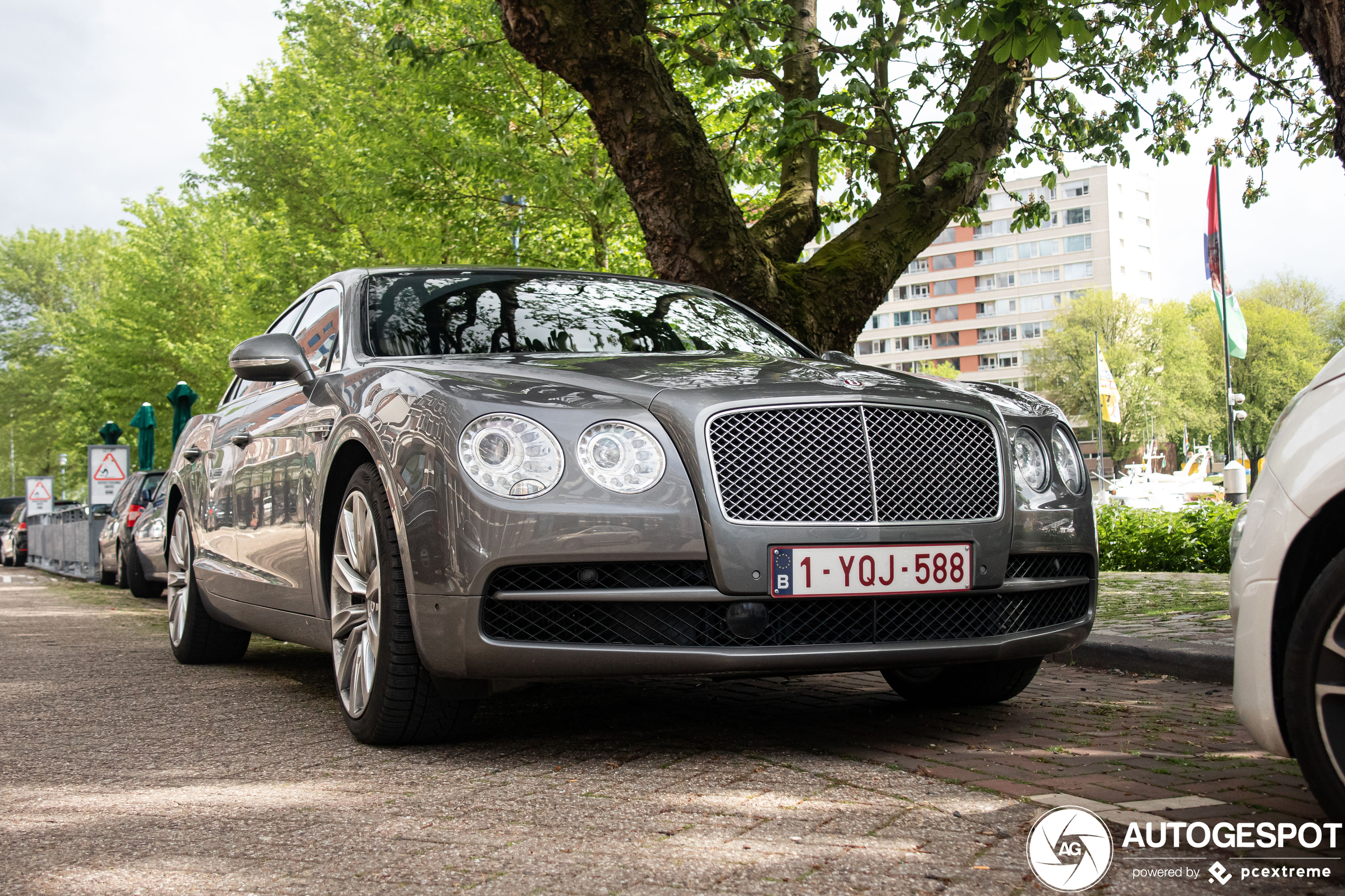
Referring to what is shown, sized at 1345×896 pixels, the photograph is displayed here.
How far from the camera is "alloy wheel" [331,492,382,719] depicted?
3824 millimetres

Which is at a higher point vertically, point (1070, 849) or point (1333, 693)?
point (1333, 693)

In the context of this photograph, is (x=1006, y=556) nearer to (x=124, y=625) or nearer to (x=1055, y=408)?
(x=1055, y=408)

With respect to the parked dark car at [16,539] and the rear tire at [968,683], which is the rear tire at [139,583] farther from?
the parked dark car at [16,539]

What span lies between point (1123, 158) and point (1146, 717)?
866 centimetres

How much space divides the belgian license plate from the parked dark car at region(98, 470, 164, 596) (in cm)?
1217

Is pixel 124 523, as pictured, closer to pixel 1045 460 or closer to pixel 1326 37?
pixel 1045 460

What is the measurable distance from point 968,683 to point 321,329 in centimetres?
290

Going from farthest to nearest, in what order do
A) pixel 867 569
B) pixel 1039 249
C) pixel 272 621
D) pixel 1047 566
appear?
pixel 1039 249 → pixel 272 621 → pixel 1047 566 → pixel 867 569

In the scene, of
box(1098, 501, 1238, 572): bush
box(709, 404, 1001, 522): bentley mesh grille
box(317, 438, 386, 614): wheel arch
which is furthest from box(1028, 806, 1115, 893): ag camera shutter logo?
box(1098, 501, 1238, 572): bush

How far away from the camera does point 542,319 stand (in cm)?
471

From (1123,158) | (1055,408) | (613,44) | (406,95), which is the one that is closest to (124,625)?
(613,44)

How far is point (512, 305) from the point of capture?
4762 millimetres

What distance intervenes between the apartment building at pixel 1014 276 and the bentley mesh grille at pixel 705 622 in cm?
8835

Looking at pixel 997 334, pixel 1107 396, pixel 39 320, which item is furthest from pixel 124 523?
pixel 997 334
